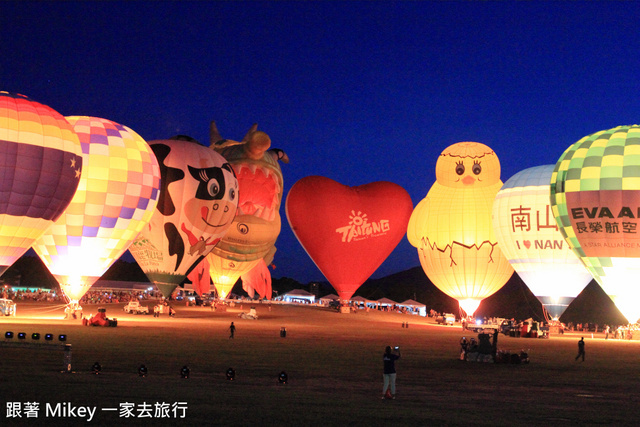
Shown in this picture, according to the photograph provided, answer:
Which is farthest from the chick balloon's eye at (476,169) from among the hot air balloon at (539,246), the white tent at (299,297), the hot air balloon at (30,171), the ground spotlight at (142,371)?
the white tent at (299,297)

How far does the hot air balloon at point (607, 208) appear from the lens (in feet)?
95.5

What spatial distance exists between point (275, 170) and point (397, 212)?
7.40m

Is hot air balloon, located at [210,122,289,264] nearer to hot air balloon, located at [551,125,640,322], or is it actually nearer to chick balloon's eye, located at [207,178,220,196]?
chick balloon's eye, located at [207,178,220,196]

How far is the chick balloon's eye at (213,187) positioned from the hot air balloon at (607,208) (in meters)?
14.5

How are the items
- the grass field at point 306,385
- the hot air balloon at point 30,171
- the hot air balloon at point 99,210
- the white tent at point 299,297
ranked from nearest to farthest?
the grass field at point 306,385 → the hot air balloon at point 30,171 → the hot air balloon at point 99,210 → the white tent at point 299,297

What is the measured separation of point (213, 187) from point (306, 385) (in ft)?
72.6

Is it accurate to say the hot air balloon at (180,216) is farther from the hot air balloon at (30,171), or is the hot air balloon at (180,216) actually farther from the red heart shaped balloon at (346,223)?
the red heart shaped balloon at (346,223)

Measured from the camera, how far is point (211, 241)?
34281 millimetres

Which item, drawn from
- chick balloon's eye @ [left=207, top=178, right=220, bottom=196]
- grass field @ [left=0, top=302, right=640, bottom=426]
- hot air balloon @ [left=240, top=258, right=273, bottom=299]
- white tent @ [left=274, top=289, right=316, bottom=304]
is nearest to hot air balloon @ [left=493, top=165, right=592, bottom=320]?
chick balloon's eye @ [left=207, top=178, right=220, bottom=196]

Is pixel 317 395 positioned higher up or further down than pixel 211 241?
further down

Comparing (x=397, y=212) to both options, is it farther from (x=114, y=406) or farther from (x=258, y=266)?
(x=114, y=406)

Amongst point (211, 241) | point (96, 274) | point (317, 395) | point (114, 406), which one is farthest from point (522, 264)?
point (114, 406)

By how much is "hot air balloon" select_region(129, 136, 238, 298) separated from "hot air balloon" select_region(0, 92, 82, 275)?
299 inches

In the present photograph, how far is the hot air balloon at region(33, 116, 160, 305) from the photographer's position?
27.3 metres
